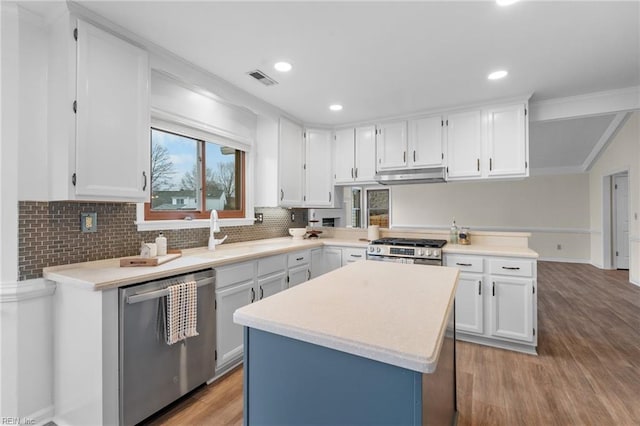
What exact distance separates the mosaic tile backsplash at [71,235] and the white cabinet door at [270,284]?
80cm

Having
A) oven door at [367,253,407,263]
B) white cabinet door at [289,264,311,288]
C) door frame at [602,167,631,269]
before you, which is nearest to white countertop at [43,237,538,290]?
white cabinet door at [289,264,311,288]

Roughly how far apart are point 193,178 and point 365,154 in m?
2.14

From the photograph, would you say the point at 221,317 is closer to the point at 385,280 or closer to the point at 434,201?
the point at 385,280

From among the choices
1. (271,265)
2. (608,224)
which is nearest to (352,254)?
(271,265)

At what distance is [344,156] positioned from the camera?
4133 millimetres

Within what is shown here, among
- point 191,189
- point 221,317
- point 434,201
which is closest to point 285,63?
point 191,189

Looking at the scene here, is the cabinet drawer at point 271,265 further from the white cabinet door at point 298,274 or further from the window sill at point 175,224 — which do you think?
the window sill at point 175,224

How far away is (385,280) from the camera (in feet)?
5.27

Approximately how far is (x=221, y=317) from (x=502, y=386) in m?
2.14

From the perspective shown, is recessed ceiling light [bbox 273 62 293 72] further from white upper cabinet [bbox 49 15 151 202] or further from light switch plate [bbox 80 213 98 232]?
light switch plate [bbox 80 213 98 232]

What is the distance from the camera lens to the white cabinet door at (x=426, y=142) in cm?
353

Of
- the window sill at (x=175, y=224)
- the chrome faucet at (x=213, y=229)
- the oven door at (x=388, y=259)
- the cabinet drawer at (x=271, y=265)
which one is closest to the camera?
the window sill at (x=175, y=224)

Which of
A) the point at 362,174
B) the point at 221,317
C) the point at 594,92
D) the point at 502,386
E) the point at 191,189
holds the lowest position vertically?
the point at 502,386

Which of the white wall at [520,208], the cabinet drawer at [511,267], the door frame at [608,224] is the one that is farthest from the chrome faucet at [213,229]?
the door frame at [608,224]
